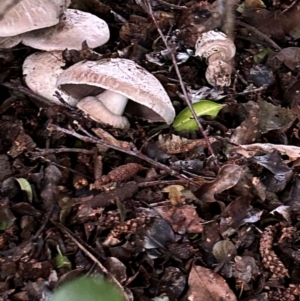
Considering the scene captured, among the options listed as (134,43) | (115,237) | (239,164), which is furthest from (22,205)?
(134,43)

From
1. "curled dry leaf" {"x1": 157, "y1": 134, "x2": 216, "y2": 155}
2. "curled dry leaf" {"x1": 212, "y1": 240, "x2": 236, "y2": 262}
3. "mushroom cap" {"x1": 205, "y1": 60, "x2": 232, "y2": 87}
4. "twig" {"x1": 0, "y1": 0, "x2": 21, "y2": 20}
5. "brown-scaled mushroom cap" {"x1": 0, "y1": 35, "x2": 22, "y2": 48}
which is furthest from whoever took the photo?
"mushroom cap" {"x1": 205, "y1": 60, "x2": 232, "y2": 87}

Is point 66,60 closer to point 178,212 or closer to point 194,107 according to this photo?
point 194,107

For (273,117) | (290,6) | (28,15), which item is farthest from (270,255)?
(290,6)

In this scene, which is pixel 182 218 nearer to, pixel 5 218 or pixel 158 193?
pixel 158 193

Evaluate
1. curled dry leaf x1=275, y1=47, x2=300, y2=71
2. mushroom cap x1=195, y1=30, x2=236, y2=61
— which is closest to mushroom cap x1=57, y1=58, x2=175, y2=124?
mushroom cap x1=195, y1=30, x2=236, y2=61

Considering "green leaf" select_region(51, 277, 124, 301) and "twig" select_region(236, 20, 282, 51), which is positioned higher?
"twig" select_region(236, 20, 282, 51)

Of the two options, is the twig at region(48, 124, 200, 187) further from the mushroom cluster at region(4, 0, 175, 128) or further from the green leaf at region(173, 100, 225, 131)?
the green leaf at region(173, 100, 225, 131)

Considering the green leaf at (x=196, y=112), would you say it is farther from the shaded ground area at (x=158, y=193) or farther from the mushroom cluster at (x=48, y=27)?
the mushroom cluster at (x=48, y=27)
